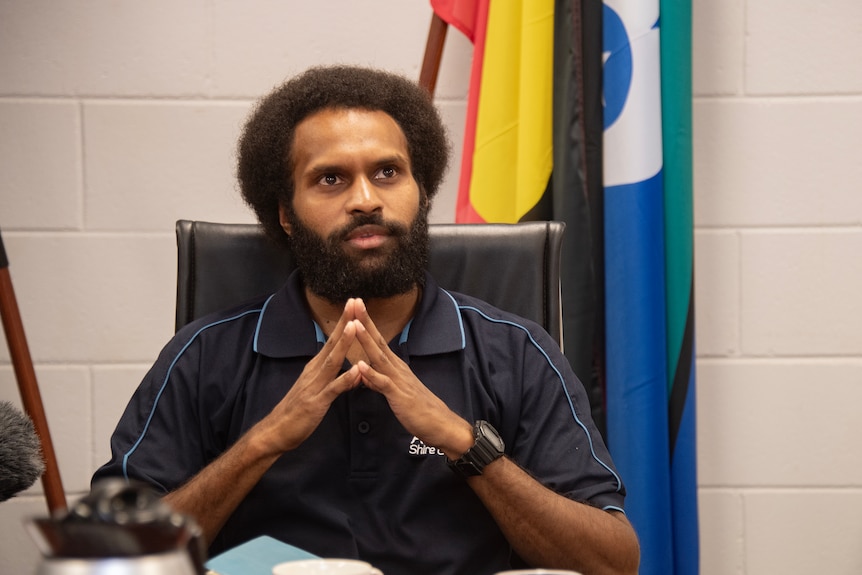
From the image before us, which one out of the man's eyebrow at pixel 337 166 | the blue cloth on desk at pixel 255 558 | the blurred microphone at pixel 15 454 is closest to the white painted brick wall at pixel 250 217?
the man's eyebrow at pixel 337 166

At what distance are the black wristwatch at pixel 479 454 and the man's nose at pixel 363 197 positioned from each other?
40cm

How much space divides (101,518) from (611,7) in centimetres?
156

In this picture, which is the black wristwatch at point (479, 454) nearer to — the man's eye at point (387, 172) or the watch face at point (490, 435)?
the watch face at point (490, 435)

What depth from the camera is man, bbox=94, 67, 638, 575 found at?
1222mm

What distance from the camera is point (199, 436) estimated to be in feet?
4.42

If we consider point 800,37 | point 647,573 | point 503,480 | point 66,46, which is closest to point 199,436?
point 503,480

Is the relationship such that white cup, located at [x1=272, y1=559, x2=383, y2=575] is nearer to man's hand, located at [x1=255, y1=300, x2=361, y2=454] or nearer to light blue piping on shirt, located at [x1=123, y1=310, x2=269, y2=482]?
man's hand, located at [x1=255, y1=300, x2=361, y2=454]

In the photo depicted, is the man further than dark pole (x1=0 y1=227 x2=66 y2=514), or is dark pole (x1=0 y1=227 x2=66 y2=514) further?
dark pole (x1=0 y1=227 x2=66 y2=514)

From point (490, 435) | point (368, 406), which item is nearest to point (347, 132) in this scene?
point (368, 406)

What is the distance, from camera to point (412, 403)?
1215 mm

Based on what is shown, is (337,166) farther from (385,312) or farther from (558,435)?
(558,435)

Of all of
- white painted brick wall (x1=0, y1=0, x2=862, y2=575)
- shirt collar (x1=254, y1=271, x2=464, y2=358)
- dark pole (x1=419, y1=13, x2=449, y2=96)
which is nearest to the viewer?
shirt collar (x1=254, y1=271, x2=464, y2=358)

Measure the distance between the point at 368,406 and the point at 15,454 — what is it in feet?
1.55

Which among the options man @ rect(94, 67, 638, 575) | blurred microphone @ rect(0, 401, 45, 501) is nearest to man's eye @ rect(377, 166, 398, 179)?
man @ rect(94, 67, 638, 575)
